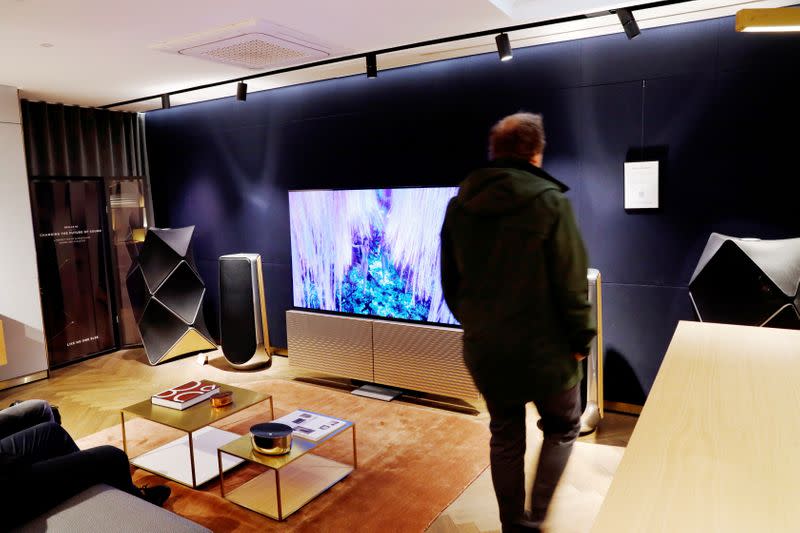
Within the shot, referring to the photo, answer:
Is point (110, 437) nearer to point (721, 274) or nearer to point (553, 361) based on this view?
point (553, 361)

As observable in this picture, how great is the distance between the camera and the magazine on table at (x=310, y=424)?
9.08 feet

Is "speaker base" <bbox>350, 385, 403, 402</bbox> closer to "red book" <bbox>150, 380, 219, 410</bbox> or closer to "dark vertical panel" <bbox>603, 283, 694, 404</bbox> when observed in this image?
"red book" <bbox>150, 380, 219, 410</bbox>

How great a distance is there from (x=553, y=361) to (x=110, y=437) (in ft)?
9.76

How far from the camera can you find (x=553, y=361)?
69.7 inches

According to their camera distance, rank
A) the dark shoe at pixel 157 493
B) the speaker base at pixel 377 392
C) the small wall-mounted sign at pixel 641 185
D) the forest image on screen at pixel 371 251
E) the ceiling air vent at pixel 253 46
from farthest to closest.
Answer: the speaker base at pixel 377 392 < the forest image on screen at pixel 371 251 < the small wall-mounted sign at pixel 641 185 < the ceiling air vent at pixel 253 46 < the dark shoe at pixel 157 493

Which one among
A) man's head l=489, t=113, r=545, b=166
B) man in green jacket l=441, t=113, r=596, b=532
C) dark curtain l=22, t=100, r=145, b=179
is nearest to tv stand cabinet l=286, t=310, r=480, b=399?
man in green jacket l=441, t=113, r=596, b=532

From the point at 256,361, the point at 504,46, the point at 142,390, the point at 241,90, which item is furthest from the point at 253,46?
the point at 142,390

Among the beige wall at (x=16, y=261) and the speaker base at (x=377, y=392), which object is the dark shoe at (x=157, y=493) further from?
the beige wall at (x=16, y=261)

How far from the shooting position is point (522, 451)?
1.94 metres

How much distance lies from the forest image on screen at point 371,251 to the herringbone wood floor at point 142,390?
65 cm

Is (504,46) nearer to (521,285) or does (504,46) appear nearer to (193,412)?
(521,285)

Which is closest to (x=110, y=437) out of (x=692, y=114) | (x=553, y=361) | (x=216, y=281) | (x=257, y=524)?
(x=257, y=524)

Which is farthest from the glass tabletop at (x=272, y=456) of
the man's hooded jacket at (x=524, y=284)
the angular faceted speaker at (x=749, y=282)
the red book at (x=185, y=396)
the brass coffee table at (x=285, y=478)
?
the angular faceted speaker at (x=749, y=282)

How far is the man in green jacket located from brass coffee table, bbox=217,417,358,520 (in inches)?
44.7
